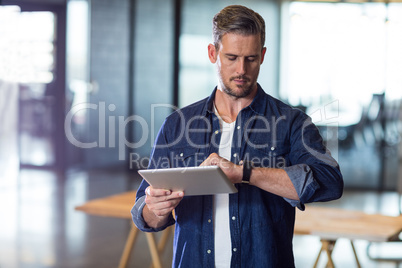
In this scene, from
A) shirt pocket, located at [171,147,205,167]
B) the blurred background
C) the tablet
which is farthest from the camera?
the blurred background

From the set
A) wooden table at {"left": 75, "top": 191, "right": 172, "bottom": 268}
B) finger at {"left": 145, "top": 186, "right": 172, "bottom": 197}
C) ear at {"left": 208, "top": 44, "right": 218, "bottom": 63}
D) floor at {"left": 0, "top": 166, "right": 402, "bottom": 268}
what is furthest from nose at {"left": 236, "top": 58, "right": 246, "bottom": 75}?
floor at {"left": 0, "top": 166, "right": 402, "bottom": 268}

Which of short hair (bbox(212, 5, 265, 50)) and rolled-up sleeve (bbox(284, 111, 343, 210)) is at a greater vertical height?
short hair (bbox(212, 5, 265, 50))

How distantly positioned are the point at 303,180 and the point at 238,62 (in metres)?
0.43

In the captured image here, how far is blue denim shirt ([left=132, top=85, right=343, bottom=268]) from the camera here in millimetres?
1723

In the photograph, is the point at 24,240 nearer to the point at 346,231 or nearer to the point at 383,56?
the point at 346,231

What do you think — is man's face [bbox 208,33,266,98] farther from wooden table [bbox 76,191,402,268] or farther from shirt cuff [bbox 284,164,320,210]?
wooden table [bbox 76,191,402,268]

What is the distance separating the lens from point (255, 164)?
1.77 meters

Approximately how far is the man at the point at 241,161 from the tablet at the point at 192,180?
5 centimetres

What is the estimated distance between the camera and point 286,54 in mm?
6754

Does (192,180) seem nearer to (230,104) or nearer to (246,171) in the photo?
(246,171)

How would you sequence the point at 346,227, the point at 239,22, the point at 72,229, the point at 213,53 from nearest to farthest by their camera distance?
the point at 239,22 < the point at 213,53 < the point at 346,227 < the point at 72,229

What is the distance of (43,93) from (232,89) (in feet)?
23.3

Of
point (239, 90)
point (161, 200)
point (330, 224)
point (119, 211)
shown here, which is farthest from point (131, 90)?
point (161, 200)

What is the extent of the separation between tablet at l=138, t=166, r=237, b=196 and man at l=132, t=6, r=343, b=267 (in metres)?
0.05
